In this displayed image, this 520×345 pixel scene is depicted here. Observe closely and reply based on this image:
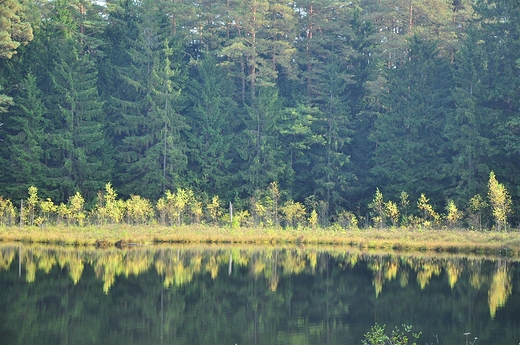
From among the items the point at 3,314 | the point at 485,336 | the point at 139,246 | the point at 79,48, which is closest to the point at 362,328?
the point at 485,336

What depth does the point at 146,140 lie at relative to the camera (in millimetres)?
52000

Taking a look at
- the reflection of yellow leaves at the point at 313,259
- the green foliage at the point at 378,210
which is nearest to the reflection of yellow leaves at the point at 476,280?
the reflection of yellow leaves at the point at 313,259

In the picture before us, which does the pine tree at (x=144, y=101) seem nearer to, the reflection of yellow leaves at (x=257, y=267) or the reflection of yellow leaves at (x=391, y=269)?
the reflection of yellow leaves at (x=257, y=267)

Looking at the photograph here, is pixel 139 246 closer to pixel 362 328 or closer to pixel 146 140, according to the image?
pixel 146 140

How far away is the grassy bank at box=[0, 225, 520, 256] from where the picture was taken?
117 feet

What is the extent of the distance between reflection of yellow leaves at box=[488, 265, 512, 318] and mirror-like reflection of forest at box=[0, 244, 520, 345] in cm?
3

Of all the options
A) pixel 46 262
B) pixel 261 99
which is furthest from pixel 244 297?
pixel 261 99

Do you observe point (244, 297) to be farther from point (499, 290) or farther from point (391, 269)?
point (391, 269)

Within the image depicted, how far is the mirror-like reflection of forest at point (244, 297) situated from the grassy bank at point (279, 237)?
252cm

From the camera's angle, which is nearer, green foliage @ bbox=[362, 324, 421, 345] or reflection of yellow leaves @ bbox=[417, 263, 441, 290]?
green foliage @ bbox=[362, 324, 421, 345]

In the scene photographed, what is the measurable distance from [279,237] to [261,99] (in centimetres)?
1559

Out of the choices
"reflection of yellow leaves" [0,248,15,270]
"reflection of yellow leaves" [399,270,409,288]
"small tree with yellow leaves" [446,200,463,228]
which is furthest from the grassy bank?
"reflection of yellow leaves" [399,270,409,288]

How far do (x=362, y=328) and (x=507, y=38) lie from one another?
3469cm

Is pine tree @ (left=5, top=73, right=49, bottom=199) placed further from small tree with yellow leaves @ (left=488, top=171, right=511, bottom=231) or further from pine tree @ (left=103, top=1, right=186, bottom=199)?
small tree with yellow leaves @ (left=488, top=171, right=511, bottom=231)
